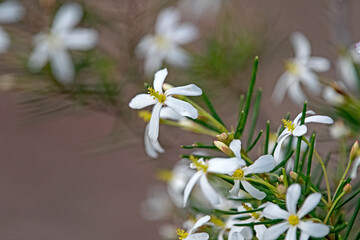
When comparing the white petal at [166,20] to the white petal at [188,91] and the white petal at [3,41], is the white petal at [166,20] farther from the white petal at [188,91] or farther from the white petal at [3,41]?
the white petal at [188,91]

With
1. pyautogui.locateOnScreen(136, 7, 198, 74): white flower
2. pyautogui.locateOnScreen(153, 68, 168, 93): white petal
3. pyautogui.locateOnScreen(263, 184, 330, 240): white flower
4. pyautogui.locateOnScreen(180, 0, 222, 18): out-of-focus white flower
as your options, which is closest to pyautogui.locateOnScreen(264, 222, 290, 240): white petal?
pyautogui.locateOnScreen(263, 184, 330, 240): white flower

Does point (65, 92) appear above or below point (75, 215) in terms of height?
above

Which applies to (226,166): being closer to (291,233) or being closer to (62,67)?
(291,233)

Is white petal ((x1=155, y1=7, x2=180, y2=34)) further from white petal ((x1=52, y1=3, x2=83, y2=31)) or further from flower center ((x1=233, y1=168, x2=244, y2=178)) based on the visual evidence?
flower center ((x1=233, y1=168, x2=244, y2=178))

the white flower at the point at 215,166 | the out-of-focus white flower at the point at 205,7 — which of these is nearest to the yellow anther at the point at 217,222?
the white flower at the point at 215,166

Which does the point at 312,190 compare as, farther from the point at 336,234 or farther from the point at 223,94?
the point at 223,94

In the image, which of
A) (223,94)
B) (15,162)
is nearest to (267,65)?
(223,94)

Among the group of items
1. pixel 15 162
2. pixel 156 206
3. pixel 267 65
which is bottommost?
pixel 15 162
